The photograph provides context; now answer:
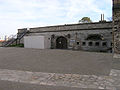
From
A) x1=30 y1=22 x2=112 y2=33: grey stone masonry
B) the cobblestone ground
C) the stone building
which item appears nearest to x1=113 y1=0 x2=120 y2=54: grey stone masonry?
the stone building

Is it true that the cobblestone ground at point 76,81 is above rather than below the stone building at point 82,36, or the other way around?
below

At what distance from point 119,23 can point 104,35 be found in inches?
164

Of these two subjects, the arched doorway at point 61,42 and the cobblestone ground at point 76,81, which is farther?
the arched doorway at point 61,42

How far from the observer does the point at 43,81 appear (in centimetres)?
425

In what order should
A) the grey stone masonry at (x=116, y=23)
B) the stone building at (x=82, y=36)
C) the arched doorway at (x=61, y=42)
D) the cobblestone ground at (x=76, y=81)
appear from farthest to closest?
the arched doorway at (x=61, y=42) → the stone building at (x=82, y=36) → the grey stone masonry at (x=116, y=23) → the cobblestone ground at (x=76, y=81)

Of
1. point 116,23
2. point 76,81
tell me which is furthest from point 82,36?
point 76,81

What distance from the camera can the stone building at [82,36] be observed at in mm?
15453

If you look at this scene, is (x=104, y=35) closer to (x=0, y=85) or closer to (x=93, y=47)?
(x=93, y=47)

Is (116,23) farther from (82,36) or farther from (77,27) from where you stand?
(77,27)

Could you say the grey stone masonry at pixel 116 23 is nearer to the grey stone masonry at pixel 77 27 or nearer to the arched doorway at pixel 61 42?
the grey stone masonry at pixel 77 27

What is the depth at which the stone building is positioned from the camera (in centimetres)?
1545

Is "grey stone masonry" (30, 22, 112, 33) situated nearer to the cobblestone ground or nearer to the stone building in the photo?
the stone building

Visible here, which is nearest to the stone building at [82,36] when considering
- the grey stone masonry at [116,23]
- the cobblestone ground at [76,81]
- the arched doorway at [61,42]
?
the arched doorway at [61,42]

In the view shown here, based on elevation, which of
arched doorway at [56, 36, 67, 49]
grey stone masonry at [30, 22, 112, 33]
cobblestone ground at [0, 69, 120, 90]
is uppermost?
grey stone masonry at [30, 22, 112, 33]
